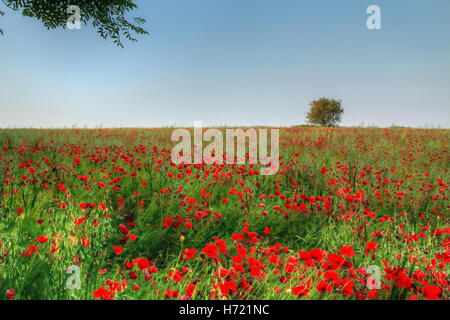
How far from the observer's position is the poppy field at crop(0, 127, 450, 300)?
1.83 metres

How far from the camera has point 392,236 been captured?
119 inches

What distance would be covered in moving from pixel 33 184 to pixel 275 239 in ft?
10.8

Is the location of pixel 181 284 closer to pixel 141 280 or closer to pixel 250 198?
pixel 141 280

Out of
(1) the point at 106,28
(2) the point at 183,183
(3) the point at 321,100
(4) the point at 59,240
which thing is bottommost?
(4) the point at 59,240

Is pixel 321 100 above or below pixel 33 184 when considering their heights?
above

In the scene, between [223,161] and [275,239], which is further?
[223,161]

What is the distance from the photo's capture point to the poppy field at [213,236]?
1.83 metres

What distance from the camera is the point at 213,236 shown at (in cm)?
276
